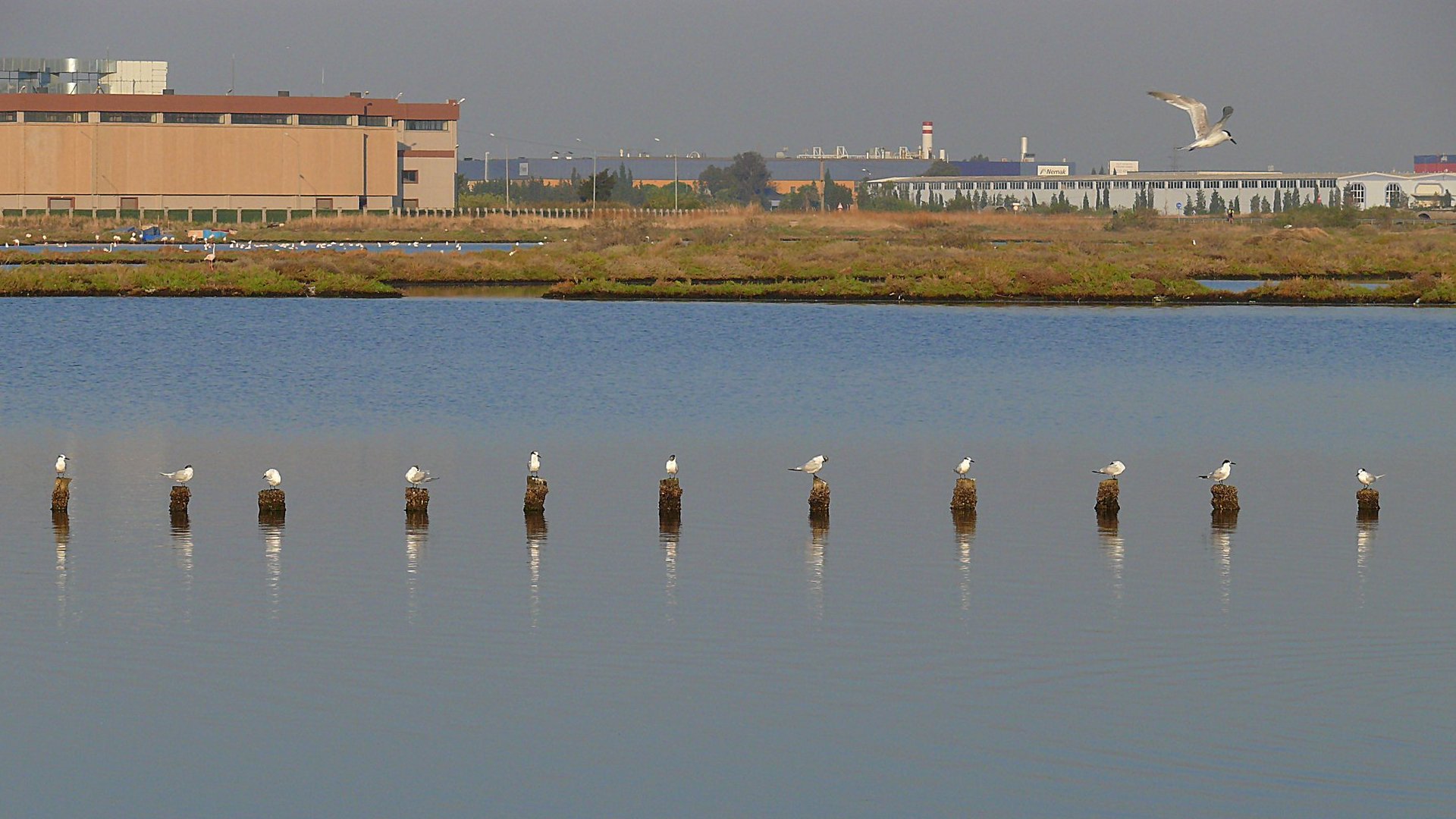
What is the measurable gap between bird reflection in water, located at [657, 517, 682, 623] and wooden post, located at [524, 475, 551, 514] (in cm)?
161

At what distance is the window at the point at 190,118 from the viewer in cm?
16362

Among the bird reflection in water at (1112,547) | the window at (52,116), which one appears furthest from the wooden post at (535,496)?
the window at (52,116)

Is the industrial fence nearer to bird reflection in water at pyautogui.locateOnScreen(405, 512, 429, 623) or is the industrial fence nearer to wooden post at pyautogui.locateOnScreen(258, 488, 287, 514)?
wooden post at pyautogui.locateOnScreen(258, 488, 287, 514)

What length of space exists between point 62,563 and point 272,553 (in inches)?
91.6

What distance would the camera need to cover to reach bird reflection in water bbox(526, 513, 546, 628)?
20.3 meters

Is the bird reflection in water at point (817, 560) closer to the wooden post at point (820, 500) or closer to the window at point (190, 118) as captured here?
the wooden post at point (820, 500)

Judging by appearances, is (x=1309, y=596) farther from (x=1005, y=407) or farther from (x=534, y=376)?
(x=534, y=376)

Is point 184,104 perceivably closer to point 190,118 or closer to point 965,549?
point 190,118

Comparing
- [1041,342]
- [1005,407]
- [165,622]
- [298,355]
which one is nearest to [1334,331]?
[1041,342]

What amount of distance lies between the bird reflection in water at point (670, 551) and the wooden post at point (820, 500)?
1.75 meters

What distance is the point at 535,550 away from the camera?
23547 millimetres

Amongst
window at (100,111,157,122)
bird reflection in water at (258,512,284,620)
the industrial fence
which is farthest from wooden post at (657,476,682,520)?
Answer: window at (100,111,157,122)

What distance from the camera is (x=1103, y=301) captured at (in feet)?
240

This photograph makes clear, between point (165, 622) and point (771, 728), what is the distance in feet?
22.7
